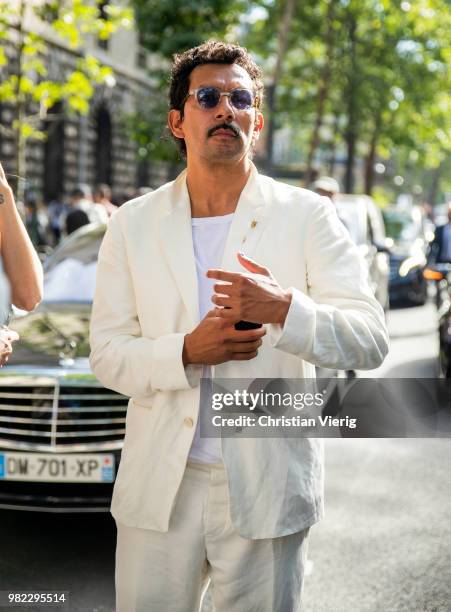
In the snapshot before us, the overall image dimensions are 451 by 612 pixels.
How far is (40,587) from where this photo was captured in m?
4.59

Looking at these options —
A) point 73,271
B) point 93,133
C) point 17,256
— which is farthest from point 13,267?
point 93,133

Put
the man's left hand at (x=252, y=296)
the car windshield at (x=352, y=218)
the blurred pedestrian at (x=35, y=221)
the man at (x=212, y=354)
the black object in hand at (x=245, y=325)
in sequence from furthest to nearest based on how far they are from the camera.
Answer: the blurred pedestrian at (x=35, y=221)
the car windshield at (x=352, y=218)
the man at (x=212, y=354)
the black object in hand at (x=245, y=325)
the man's left hand at (x=252, y=296)

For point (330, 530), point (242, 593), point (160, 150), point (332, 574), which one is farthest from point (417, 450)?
point (160, 150)

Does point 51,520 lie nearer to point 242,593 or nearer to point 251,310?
point 242,593

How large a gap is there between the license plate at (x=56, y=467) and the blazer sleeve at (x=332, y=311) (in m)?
2.70

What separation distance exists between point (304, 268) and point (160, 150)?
1723 cm

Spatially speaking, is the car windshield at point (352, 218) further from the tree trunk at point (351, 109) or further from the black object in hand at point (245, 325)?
the tree trunk at point (351, 109)

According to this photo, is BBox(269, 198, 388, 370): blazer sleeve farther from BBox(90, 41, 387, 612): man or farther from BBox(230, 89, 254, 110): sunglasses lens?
BBox(230, 89, 254, 110): sunglasses lens

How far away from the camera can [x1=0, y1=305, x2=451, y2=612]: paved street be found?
14.8ft

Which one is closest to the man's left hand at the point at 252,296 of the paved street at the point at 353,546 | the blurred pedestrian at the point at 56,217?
the paved street at the point at 353,546

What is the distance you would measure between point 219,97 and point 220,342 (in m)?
0.70

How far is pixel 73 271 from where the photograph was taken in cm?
702

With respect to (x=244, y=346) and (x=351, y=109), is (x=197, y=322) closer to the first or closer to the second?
(x=244, y=346)

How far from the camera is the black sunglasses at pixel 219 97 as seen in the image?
273cm
